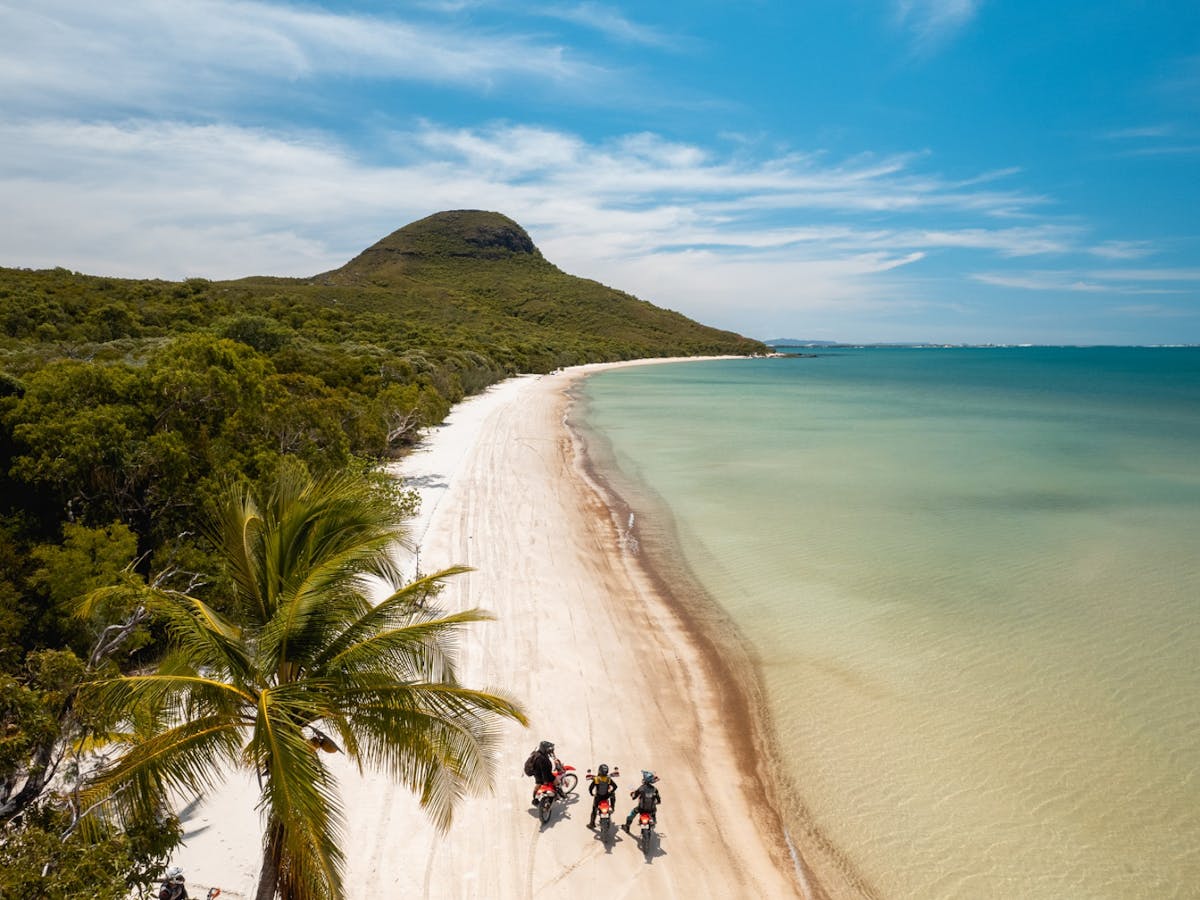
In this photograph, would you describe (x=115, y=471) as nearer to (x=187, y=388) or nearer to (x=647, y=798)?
(x=187, y=388)

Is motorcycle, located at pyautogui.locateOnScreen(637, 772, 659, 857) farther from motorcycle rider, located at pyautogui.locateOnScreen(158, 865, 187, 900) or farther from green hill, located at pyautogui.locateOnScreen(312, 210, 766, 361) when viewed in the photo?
green hill, located at pyautogui.locateOnScreen(312, 210, 766, 361)

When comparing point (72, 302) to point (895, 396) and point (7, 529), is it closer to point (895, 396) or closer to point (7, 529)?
point (7, 529)

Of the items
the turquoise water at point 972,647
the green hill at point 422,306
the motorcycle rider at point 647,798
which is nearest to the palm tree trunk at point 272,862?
the motorcycle rider at point 647,798

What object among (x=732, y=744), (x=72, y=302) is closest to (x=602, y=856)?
(x=732, y=744)

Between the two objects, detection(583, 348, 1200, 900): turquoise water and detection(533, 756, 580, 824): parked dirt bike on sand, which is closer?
detection(533, 756, 580, 824): parked dirt bike on sand

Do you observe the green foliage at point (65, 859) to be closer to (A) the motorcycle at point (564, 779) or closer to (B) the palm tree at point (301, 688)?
(B) the palm tree at point (301, 688)

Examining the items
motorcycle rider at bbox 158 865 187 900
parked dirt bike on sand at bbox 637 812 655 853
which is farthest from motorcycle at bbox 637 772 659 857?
motorcycle rider at bbox 158 865 187 900
